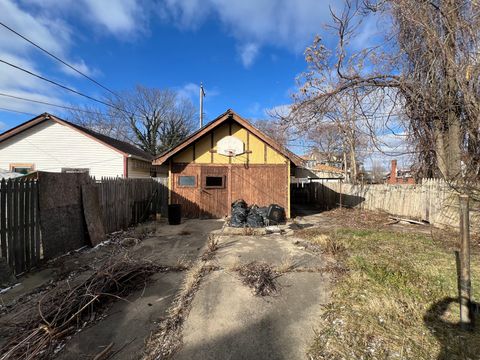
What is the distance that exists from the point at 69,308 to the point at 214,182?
8.44 meters

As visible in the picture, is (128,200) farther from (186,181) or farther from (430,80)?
(430,80)

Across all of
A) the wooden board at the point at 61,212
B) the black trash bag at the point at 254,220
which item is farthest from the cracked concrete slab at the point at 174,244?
the wooden board at the point at 61,212

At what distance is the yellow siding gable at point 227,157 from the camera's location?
11.1 m

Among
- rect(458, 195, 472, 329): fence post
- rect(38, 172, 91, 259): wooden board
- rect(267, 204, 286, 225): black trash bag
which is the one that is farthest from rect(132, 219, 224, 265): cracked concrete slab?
rect(458, 195, 472, 329): fence post

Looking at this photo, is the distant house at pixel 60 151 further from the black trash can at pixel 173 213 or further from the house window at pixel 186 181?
the black trash can at pixel 173 213

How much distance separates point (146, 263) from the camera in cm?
473

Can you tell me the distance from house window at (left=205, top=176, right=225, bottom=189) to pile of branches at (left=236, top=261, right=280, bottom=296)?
262 inches

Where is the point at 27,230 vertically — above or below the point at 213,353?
above

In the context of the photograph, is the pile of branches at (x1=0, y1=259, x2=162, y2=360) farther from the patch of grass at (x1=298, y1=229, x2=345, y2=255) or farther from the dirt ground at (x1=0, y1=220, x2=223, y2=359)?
the patch of grass at (x1=298, y1=229, x2=345, y2=255)

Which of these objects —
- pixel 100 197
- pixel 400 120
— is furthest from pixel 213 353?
pixel 400 120

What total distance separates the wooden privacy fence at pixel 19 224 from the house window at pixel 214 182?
22.0ft

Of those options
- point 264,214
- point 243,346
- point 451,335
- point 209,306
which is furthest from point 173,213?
point 451,335

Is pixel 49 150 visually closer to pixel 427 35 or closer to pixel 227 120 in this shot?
pixel 227 120

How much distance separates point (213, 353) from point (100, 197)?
6.17 metres
